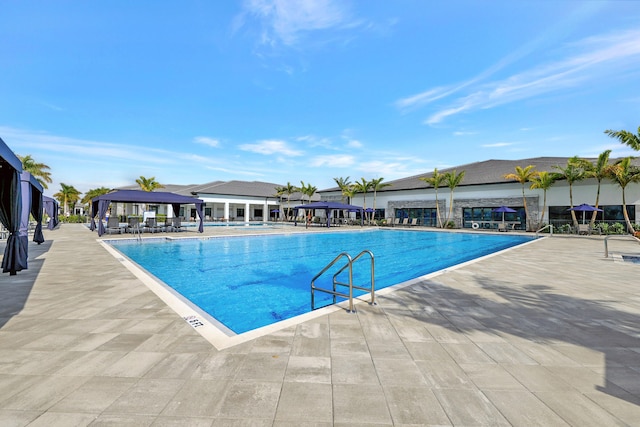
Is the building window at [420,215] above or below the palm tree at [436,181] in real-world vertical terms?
below

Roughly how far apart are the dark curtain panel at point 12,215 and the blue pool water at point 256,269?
2862 mm

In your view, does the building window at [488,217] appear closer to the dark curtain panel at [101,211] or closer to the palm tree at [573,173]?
the palm tree at [573,173]

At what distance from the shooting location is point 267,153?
33.2 m

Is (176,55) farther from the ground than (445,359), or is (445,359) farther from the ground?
(176,55)

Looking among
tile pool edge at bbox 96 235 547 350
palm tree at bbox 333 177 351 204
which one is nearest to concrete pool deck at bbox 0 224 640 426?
tile pool edge at bbox 96 235 547 350

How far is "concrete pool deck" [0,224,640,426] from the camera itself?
6.64 ft

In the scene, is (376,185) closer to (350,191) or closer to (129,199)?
(350,191)

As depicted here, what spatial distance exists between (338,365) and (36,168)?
38.6 metres

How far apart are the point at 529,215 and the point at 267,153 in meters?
26.1

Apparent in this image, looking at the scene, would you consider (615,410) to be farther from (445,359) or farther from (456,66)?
(456,66)

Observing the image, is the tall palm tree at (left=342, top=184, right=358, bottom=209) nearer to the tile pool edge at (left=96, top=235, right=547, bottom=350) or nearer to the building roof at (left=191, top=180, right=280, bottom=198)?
the building roof at (left=191, top=180, right=280, bottom=198)

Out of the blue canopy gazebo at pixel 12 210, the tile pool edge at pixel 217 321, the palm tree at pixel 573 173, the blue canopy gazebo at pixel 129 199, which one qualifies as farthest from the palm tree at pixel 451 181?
the blue canopy gazebo at pixel 12 210

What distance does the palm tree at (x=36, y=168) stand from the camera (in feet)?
89.1

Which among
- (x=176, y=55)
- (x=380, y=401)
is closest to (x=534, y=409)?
(x=380, y=401)
